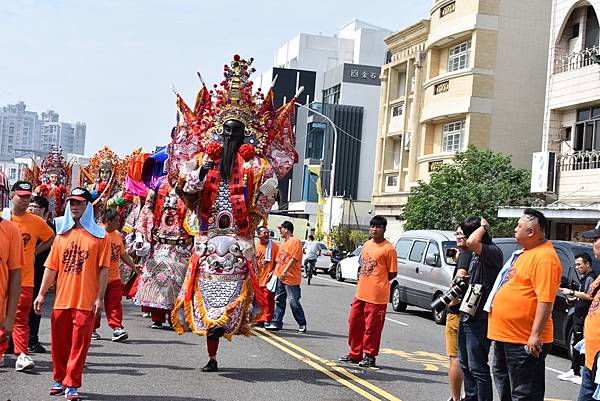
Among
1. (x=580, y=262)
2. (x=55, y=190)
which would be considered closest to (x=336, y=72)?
(x=55, y=190)

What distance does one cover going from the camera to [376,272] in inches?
436

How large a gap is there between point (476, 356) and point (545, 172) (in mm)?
22369

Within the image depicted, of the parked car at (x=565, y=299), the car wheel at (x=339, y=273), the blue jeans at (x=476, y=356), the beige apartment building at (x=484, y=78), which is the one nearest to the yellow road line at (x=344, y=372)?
the blue jeans at (x=476, y=356)

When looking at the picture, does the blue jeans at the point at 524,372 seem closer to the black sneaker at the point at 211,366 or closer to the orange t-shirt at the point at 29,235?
the black sneaker at the point at 211,366

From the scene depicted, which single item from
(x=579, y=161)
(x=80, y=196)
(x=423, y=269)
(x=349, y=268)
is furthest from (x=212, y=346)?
(x=349, y=268)

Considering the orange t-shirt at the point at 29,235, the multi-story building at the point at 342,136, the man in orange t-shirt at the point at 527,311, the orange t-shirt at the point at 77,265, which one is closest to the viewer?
the man in orange t-shirt at the point at 527,311

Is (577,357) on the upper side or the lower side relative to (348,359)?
upper

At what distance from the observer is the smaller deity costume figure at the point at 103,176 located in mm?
18484

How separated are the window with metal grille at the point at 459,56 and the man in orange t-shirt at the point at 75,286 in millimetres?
31021

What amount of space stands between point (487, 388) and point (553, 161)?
2257 centimetres

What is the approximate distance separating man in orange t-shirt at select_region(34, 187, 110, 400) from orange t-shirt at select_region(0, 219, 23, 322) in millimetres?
1869

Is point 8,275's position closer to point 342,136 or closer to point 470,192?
point 470,192

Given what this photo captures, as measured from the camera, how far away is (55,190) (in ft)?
59.5

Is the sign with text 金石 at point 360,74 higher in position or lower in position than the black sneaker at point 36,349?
higher
